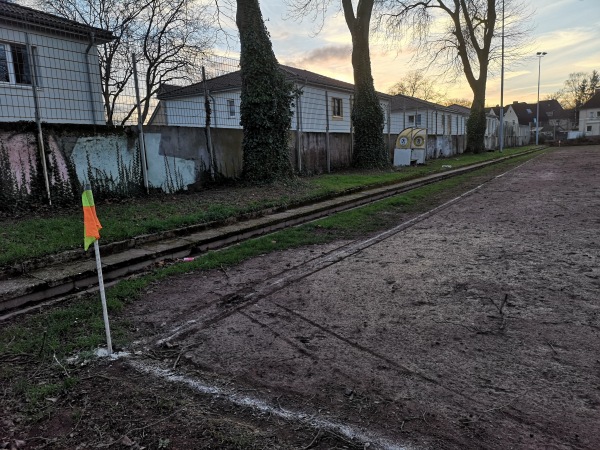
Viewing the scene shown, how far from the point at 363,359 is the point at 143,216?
212 inches

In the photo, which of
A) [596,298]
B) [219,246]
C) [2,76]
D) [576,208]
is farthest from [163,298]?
[2,76]

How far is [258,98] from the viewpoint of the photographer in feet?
36.0

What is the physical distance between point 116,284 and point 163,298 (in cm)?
76

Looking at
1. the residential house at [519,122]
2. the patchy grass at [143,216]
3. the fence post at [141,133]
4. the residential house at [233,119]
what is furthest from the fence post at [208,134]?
the residential house at [519,122]

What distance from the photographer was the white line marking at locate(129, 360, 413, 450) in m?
2.17

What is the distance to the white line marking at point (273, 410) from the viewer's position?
7.11 feet

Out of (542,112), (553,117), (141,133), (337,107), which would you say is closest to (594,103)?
(553,117)

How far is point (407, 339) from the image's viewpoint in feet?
10.7

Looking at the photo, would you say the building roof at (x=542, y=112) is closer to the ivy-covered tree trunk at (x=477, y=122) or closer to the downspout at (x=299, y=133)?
the ivy-covered tree trunk at (x=477, y=122)

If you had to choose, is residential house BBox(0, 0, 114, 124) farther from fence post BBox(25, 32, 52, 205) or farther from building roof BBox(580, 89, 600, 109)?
building roof BBox(580, 89, 600, 109)

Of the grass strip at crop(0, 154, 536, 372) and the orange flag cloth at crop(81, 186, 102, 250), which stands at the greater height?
the orange flag cloth at crop(81, 186, 102, 250)

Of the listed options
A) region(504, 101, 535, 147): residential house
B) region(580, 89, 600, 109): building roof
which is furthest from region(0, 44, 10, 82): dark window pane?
region(580, 89, 600, 109): building roof

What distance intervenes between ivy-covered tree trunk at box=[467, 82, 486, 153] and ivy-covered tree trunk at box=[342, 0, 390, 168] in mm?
19759

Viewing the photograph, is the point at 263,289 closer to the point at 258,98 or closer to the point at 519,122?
the point at 258,98
